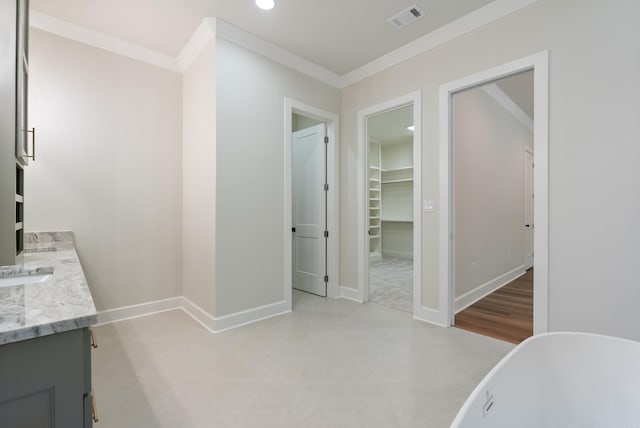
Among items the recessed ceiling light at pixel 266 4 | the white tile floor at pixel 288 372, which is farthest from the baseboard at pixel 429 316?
the recessed ceiling light at pixel 266 4

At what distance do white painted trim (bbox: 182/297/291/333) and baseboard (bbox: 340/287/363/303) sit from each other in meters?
0.85

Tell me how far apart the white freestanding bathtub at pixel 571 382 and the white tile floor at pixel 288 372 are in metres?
0.50

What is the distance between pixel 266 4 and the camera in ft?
8.21

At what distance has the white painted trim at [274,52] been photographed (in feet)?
9.18

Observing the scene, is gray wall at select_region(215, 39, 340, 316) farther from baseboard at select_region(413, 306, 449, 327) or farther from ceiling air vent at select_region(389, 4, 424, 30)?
baseboard at select_region(413, 306, 449, 327)

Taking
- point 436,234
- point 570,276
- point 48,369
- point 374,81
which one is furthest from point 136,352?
point 374,81

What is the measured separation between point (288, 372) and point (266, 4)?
2.88m

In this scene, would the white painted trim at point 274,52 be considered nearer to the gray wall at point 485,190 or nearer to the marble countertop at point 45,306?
the gray wall at point 485,190

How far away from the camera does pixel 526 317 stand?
3.14 meters

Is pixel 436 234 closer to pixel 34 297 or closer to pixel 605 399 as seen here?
pixel 605 399

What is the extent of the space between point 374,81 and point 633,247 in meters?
2.74

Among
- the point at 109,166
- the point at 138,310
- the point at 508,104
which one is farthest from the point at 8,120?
the point at 508,104

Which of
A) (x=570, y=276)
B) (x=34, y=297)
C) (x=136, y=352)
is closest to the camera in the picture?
(x=34, y=297)

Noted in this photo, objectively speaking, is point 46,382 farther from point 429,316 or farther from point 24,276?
point 429,316
